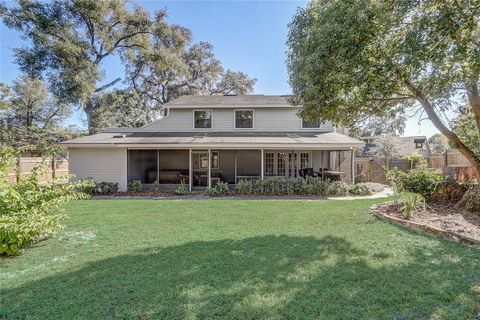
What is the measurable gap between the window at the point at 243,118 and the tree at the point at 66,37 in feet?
48.8

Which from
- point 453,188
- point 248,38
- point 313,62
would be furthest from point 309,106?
point 248,38

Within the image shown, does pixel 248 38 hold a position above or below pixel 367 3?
above

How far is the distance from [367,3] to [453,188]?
6.83 m

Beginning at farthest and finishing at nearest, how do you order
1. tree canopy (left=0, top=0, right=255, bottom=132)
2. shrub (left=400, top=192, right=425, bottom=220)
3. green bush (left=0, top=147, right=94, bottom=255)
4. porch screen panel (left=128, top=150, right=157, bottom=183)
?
tree canopy (left=0, top=0, right=255, bottom=132), porch screen panel (left=128, top=150, right=157, bottom=183), shrub (left=400, top=192, right=425, bottom=220), green bush (left=0, top=147, right=94, bottom=255)

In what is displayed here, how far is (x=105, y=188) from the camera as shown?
1340cm

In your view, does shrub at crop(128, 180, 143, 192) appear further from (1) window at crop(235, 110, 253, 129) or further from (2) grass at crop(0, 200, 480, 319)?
(1) window at crop(235, 110, 253, 129)

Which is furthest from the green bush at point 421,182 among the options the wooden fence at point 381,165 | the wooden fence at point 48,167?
the wooden fence at point 48,167

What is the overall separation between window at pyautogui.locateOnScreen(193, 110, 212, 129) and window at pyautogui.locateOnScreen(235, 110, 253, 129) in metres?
1.76

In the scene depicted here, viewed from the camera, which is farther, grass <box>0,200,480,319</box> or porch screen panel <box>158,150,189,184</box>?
porch screen panel <box>158,150,189,184</box>

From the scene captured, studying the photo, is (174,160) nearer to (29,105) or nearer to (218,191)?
(218,191)

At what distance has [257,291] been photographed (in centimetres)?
354

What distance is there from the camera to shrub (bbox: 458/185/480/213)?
732cm

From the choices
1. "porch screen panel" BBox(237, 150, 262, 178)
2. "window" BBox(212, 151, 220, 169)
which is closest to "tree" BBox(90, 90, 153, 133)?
"window" BBox(212, 151, 220, 169)

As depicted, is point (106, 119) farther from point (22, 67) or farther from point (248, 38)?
point (248, 38)
